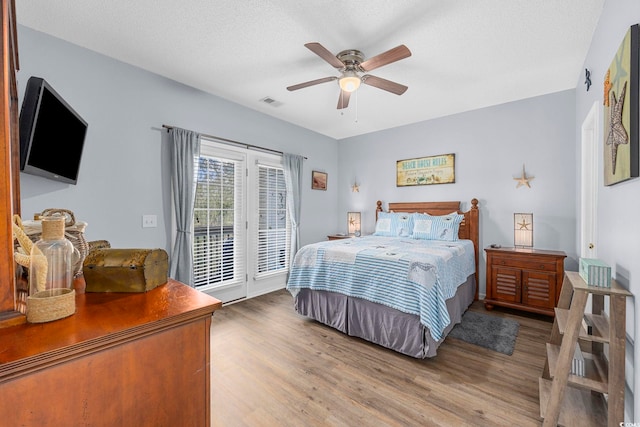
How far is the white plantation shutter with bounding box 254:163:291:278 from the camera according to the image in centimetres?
426

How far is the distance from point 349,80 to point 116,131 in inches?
94.3

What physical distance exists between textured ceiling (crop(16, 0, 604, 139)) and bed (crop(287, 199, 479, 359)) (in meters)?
1.96

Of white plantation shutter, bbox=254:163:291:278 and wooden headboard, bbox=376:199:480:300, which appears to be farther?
white plantation shutter, bbox=254:163:291:278

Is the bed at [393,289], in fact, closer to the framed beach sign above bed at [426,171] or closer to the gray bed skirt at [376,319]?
the gray bed skirt at [376,319]

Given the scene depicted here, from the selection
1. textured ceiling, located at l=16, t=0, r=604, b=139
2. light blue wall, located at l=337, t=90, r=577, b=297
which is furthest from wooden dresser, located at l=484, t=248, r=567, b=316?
textured ceiling, located at l=16, t=0, r=604, b=139

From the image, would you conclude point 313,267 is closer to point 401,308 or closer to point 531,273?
point 401,308

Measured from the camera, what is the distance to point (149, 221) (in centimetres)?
306

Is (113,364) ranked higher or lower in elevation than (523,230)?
lower

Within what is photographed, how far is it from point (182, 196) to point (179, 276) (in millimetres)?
931

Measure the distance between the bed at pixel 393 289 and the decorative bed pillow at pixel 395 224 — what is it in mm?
376

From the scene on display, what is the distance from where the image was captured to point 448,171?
4.36 meters

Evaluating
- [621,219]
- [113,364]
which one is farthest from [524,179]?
[113,364]

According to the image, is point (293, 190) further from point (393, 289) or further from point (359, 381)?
point (359, 381)

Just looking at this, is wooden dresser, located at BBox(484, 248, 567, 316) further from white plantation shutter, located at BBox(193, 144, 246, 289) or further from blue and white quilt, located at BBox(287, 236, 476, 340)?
white plantation shutter, located at BBox(193, 144, 246, 289)
